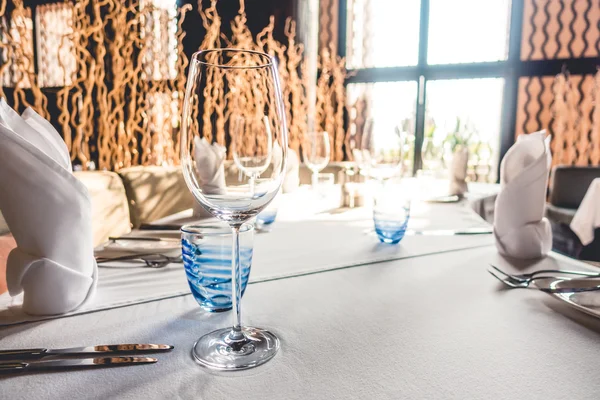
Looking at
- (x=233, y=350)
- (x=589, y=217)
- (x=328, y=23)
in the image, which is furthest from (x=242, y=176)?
(x=328, y=23)

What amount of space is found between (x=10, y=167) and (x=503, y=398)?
569mm

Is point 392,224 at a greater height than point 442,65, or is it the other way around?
point 442,65

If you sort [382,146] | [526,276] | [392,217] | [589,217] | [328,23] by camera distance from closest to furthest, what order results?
[526,276]
[392,217]
[382,146]
[589,217]
[328,23]

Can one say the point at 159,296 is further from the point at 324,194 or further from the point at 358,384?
the point at 324,194

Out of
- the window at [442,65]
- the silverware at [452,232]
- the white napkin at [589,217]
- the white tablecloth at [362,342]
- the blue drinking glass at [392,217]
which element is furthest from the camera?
the window at [442,65]

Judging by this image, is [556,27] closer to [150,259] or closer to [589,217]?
[589,217]

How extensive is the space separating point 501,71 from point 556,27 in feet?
2.31

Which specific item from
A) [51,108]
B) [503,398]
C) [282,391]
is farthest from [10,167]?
[51,108]

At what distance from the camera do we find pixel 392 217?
0.84m

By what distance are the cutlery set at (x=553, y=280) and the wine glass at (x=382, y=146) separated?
1.99 ft

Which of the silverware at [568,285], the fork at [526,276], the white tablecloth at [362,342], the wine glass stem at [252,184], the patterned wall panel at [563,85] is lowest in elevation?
the white tablecloth at [362,342]

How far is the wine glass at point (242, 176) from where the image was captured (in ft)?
1.37

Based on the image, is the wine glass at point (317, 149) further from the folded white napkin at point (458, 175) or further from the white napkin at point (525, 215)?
the white napkin at point (525, 215)

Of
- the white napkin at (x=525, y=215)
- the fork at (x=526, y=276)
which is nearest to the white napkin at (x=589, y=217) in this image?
the white napkin at (x=525, y=215)
